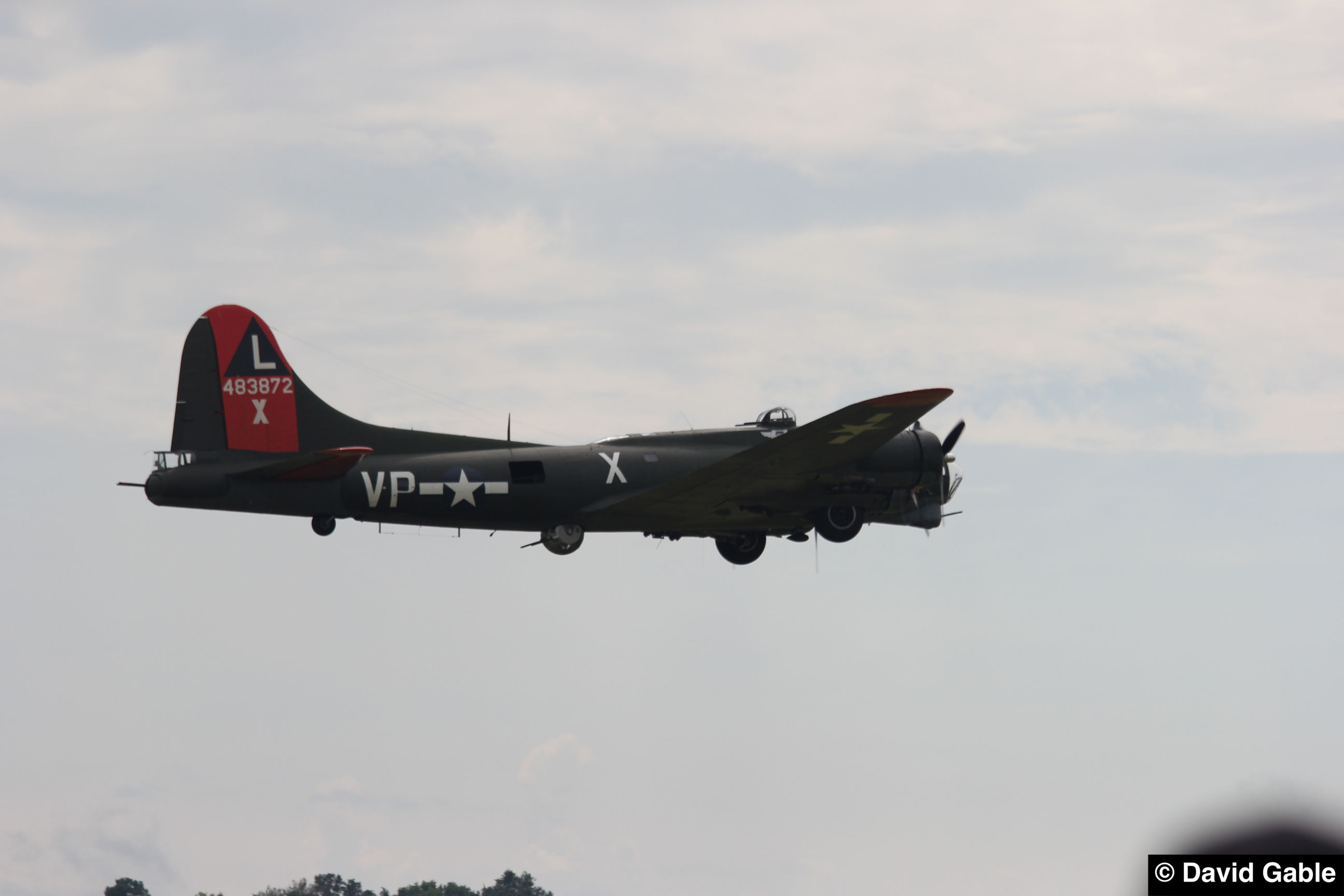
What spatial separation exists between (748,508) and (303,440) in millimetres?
12844

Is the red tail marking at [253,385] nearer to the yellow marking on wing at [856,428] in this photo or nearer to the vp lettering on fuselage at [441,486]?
the vp lettering on fuselage at [441,486]

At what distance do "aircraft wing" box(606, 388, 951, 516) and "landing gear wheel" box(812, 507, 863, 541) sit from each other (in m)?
1.76

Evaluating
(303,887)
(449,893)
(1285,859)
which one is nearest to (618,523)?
(1285,859)

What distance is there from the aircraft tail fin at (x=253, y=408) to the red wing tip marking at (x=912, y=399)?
34.1 ft

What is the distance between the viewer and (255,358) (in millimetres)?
39625

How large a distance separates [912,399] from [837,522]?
22.2ft

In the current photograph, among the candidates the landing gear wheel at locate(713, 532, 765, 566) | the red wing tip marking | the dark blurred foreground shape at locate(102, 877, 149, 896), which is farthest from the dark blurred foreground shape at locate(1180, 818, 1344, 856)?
the dark blurred foreground shape at locate(102, 877, 149, 896)

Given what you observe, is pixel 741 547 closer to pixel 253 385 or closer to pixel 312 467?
pixel 312 467

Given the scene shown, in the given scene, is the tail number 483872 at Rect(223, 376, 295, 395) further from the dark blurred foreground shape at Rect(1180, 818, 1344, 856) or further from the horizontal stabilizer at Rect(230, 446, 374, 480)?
the dark blurred foreground shape at Rect(1180, 818, 1344, 856)

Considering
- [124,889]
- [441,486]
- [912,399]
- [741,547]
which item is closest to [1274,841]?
[912,399]

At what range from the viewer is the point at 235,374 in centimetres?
3919

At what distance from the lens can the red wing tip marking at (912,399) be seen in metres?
35.9

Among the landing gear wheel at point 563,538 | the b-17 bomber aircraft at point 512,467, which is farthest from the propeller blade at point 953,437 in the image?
the landing gear wheel at point 563,538

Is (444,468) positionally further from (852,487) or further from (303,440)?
(852,487)
